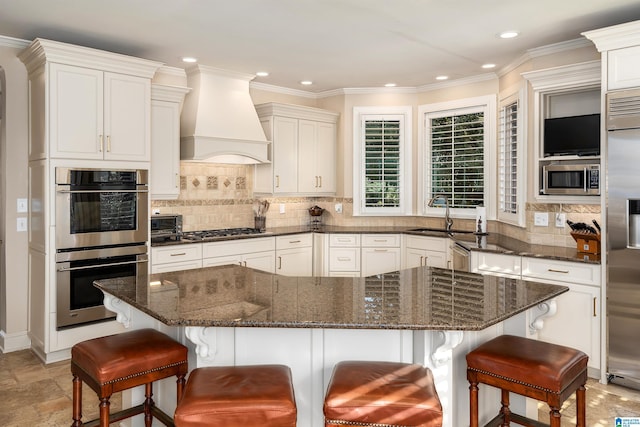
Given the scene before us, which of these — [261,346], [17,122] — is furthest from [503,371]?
[17,122]

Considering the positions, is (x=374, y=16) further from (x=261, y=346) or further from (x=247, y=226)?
(x=247, y=226)

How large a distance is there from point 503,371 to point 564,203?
252 cm

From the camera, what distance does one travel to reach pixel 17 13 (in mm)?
3492

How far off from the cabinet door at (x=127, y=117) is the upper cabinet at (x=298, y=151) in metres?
1.65

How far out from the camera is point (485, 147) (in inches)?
211

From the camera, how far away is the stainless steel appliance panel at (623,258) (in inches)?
131

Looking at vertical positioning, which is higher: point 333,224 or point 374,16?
point 374,16

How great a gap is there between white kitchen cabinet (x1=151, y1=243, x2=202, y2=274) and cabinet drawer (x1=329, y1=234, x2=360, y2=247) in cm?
170

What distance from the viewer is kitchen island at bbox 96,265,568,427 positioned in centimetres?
194

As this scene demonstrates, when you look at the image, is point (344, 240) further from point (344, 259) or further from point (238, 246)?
point (238, 246)

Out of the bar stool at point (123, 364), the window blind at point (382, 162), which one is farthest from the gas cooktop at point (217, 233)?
the bar stool at point (123, 364)

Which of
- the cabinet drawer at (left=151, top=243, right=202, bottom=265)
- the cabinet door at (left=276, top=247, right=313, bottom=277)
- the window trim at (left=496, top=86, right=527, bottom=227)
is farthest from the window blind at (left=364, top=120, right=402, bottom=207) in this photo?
the cabinet drawer at (left=151, top=243, right=202, bottom=265)

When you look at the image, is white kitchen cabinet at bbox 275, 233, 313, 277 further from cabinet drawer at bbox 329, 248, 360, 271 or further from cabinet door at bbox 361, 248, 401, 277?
cabinet door at bbox 361, 248, 401, 277

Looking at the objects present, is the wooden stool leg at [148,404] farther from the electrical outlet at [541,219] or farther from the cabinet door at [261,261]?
the electrical outlet at [541,219]
